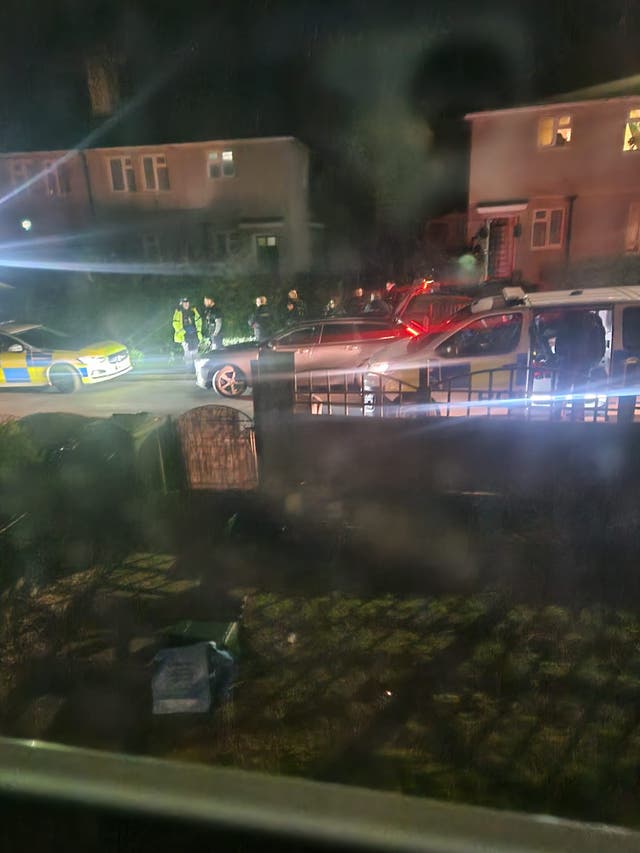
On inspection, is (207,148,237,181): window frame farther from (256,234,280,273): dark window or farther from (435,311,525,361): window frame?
(435,311,525,361): window frame

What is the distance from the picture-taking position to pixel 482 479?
5.42 meters

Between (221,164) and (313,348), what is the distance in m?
15.3

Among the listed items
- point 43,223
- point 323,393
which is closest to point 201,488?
point 323,393

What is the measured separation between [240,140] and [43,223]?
1006 centimetres

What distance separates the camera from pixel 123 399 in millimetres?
10852

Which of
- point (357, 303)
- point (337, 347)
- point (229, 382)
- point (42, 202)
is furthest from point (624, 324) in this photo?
point (42, 202)

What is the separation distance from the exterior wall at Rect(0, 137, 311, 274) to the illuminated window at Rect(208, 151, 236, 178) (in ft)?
0.35

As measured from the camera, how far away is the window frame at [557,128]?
61.9ft

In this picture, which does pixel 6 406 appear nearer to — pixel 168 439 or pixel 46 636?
pixel 168 439

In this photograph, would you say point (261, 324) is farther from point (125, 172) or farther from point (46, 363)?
point (125, 172)

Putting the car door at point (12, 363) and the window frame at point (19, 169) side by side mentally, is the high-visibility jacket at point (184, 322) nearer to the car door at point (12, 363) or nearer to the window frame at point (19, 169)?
the car door at point (12, 363)

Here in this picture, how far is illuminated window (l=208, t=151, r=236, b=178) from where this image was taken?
862 inches

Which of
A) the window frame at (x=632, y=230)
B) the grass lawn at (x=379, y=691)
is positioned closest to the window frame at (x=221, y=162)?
the window frame at (x=632, y=230)

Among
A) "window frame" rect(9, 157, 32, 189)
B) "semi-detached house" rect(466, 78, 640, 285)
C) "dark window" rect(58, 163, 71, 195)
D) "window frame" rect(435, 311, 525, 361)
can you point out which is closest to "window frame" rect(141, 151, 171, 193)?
"dark window" rect(58, 163, 71, 195)
